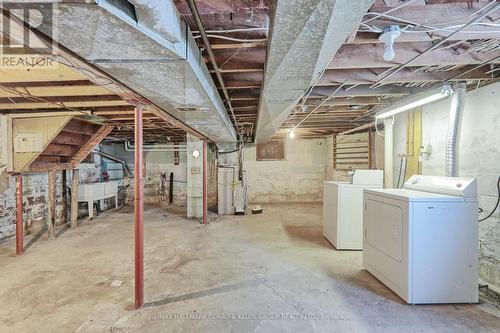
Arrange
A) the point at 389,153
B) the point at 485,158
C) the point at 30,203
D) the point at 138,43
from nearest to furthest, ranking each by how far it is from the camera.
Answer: the point at 138,43
the point at 485,158
the point at 389,153
the point at 30,203

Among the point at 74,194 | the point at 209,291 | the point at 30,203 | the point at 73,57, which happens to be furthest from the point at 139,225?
the point at 30,203

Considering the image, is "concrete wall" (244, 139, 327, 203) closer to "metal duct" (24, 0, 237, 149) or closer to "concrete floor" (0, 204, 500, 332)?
"concrete floor" (0, 204, 500, 332)

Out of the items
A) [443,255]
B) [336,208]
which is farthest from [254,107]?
[443,255]

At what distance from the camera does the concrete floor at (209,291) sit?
1.90 metres

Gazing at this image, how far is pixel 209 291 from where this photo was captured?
2.37 m

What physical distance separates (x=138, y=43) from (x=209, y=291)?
214cm

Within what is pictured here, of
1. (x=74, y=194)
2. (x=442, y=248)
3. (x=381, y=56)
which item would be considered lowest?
(x=442, y=248)

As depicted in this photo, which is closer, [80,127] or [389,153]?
Answer: [389,153]

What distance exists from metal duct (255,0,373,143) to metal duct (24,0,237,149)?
459 mm

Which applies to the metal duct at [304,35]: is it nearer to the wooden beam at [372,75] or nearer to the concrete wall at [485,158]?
the wooden beam at [372,75]

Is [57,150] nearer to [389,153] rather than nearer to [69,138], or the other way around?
[69,138]

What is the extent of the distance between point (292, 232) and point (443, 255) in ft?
8.00

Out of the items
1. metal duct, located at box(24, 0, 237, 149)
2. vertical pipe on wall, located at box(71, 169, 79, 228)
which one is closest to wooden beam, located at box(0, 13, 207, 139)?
metal duct, located at box(24, 0, 237, 149)

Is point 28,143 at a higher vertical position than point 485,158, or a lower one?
higher
